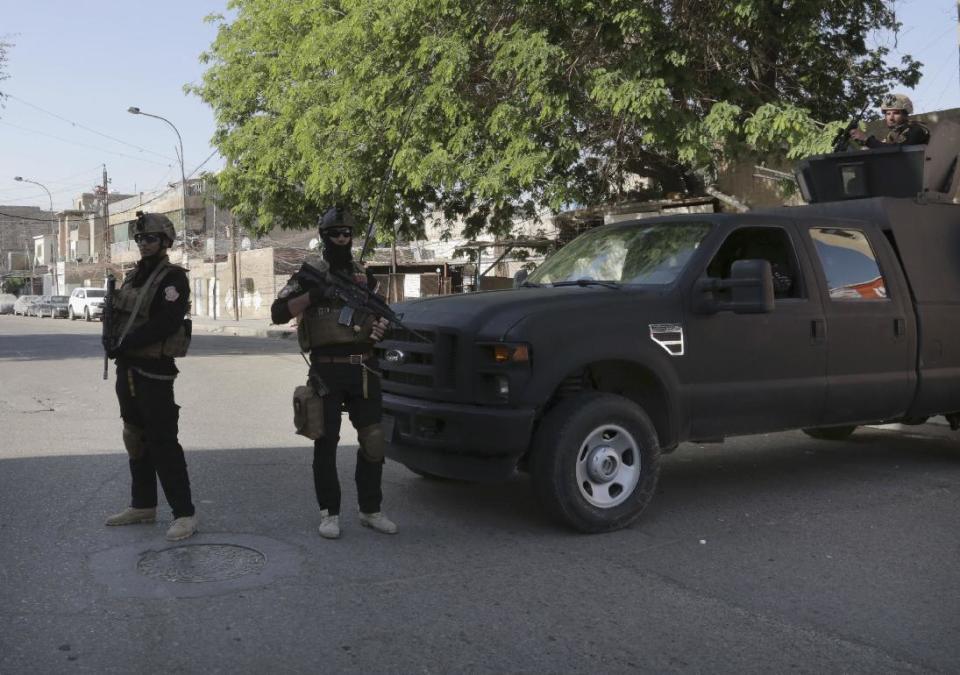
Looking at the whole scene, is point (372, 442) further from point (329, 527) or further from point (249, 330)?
point (249, 330)

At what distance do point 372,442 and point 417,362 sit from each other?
0.63m

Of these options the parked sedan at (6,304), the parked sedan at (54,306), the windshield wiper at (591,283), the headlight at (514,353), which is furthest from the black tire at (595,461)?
the parked sedan at (6,304)

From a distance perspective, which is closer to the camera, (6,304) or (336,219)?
(336,219)

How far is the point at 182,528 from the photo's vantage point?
5305mm

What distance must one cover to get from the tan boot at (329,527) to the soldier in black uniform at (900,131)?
5.42 metres

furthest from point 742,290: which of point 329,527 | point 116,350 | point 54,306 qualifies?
point 54,306

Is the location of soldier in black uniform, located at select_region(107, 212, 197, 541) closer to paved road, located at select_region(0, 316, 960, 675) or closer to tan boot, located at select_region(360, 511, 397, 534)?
paved road, located at select_region(0, 316, 960, 675)

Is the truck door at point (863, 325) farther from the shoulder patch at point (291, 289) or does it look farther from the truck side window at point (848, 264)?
the shoulder patch at point (291, 289)

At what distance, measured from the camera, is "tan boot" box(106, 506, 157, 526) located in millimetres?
5605

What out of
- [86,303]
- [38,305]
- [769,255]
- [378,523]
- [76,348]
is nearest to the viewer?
[378,523]

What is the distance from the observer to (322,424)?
207 inches

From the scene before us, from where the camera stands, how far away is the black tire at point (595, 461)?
5359 mm

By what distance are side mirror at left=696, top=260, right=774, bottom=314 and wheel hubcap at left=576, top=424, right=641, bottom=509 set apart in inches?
36.8

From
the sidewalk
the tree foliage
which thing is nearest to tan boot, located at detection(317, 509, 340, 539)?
the tree foliage
